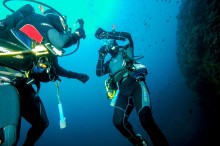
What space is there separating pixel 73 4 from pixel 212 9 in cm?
5884

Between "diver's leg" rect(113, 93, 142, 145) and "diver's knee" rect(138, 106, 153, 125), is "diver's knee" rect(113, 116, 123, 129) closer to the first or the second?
"diver's leg" rect(113, 93, 142, 145)

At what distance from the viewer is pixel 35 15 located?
441cm

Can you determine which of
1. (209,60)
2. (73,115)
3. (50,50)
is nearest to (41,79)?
(50,50)

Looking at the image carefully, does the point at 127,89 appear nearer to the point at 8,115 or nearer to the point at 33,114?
the point at 33,114

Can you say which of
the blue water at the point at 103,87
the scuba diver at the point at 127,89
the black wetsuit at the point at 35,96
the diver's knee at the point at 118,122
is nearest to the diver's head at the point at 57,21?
the black wetsuit at the point at 35,96

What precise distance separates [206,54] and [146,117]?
552cm

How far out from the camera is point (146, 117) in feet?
16.0

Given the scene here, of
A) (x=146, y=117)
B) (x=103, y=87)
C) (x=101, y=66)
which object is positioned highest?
(x=101, y=66)

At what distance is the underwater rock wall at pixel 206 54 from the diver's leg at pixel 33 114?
6.18 m

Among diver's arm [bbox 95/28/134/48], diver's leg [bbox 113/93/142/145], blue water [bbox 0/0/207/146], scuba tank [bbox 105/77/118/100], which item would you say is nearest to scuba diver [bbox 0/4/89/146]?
diver's arm [bbox 95/28/134/48]

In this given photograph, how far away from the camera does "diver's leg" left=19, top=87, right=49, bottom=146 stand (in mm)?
4852

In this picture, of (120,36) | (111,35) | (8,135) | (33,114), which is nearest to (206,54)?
(120,36)

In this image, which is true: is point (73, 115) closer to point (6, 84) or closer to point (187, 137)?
point (187, 137)

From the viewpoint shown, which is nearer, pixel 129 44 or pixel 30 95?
pixel 30 95
